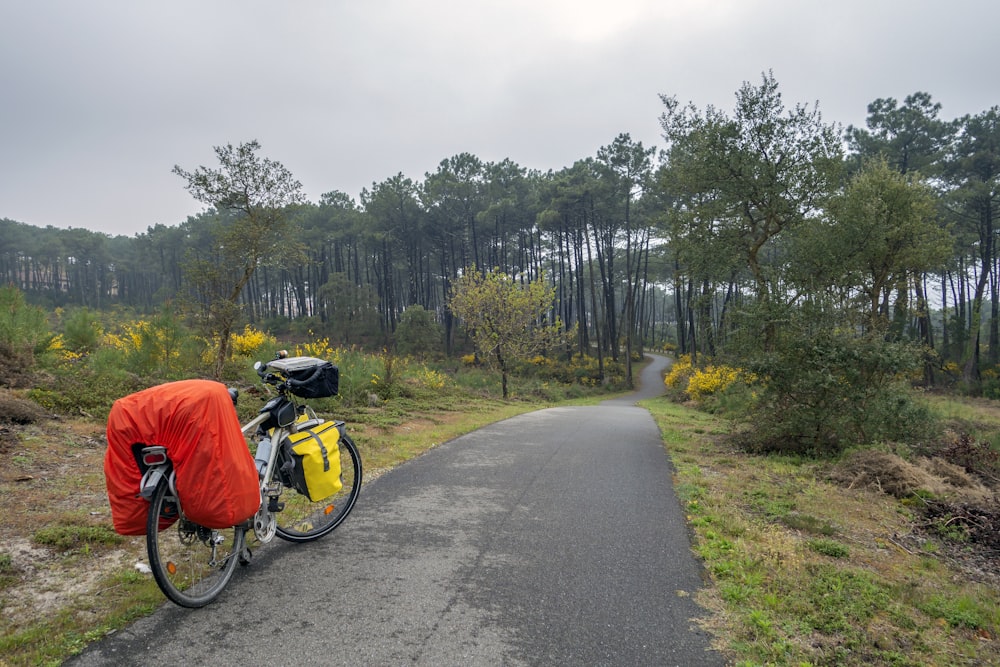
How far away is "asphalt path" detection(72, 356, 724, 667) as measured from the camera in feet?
8.24

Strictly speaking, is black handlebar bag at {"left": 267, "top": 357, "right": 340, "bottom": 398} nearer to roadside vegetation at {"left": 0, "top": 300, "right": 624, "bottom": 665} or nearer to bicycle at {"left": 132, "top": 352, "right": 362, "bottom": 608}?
bicycle at {"left": 132, "top": 352, "right": 362, "bottom": 608}

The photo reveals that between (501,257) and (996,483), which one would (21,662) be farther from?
(501,257)

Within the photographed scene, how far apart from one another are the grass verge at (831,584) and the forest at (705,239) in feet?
13.8

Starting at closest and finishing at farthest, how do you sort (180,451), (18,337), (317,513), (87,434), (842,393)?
(180,451) → (317,513) → (87,434) → (18,337) → (842,393)

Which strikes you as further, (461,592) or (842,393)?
(842,393)

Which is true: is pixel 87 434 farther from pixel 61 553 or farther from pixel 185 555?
pixel 185 555

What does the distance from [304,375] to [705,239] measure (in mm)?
14166

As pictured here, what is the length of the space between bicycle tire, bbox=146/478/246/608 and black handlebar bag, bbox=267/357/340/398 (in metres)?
0.96

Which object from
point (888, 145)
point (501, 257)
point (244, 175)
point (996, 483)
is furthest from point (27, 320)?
point (501, 257)

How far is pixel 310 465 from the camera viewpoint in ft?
11.8

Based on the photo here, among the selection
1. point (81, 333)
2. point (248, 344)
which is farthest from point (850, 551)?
point (248, 344)

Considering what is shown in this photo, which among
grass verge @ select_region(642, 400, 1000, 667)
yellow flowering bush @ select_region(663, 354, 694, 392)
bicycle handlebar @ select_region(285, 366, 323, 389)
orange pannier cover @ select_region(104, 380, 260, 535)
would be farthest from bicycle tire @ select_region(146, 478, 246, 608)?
yellow flowering bush @ select_region(663, 354, 694, 392)

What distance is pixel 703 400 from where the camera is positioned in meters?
23.4

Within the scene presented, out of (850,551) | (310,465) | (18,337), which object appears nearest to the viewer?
(310,465)
